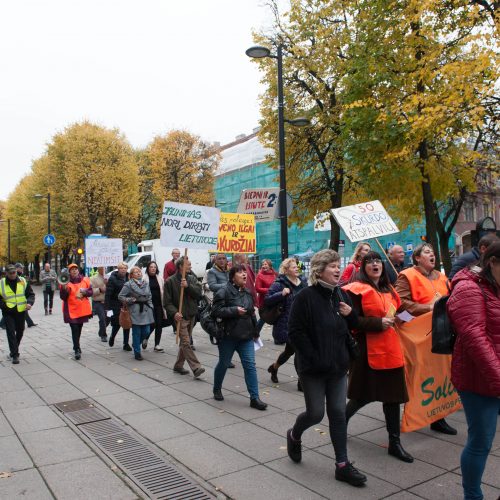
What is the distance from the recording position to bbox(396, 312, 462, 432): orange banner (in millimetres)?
4789

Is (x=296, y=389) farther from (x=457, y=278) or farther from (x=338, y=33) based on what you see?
Result: (x=338, y=33)

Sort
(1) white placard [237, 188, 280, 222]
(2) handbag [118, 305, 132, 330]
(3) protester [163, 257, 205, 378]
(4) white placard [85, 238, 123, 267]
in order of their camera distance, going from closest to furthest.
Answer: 1. (3) protester [163, 257, 205, 378]
2. (2) handbag [118, 305, 132, 330]
3. (1) white placard [237, 188, 280, 222]
4. (4) white placard [85, 238, 123, 267]

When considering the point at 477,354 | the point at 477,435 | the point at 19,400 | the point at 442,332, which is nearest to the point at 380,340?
the point at 442,332

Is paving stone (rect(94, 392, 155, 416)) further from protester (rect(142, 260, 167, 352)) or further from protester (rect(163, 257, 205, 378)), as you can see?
protester (rect(142, 260, 167, 352))

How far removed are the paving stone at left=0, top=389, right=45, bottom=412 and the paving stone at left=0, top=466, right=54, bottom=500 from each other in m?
2.28

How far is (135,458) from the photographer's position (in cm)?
474

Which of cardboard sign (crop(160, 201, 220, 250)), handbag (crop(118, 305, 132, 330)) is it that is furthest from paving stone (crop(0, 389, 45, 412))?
handbag (crop(118, 305, 132, 330))

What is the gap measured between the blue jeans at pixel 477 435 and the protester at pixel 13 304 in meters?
8.11

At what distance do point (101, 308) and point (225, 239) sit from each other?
11.0 feet

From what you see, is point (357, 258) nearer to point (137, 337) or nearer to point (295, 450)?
point (295, 450)

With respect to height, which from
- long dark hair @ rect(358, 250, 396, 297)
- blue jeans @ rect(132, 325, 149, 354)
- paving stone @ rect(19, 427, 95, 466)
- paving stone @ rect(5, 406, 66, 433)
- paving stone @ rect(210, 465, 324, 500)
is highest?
long dark hair @ rect(358, 250, 396, 297)

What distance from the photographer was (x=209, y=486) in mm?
4105

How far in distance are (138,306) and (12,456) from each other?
16.0 ft

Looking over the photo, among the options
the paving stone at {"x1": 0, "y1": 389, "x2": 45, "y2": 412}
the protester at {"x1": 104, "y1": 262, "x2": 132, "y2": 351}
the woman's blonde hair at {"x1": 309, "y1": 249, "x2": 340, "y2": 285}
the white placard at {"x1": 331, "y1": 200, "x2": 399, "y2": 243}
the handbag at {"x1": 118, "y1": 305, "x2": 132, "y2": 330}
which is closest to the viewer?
the woman's blonde hair at {"x1": 309, "y1": 249, "x2": 340, "y2": 285}
